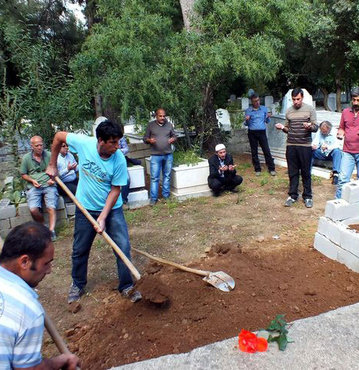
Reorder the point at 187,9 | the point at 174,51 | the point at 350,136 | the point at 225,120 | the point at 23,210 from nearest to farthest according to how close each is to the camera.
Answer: the point at 350,136
the point at 23,210
the point at 174,51
the point at 187,9
the point at 225,120

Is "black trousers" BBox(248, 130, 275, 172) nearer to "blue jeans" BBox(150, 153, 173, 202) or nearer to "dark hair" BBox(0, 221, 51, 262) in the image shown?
"blue jeans" BBox(150, 153, 173, 202)

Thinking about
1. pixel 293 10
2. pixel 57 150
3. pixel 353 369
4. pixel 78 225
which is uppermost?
pixel 293 10

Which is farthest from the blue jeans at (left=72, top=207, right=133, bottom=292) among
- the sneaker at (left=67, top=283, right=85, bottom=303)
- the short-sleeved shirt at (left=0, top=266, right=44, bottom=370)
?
the short-sleeved shirt at (left=0, top=266, right=44, bottom=370)

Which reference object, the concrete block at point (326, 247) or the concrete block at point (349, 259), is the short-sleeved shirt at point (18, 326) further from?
the concrete block at point (326, 247)


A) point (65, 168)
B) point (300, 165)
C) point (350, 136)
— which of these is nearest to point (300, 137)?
point (300, 165)

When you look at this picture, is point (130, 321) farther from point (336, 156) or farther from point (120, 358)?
point (336, 156)

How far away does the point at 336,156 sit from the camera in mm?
6910

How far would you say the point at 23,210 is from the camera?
5445 mm

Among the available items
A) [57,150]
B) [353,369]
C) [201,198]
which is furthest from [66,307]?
[201,198]

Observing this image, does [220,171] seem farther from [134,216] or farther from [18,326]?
[18,326]

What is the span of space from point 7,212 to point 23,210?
0.22m

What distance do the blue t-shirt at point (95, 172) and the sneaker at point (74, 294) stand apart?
33.7 inches

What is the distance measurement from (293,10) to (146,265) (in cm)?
617

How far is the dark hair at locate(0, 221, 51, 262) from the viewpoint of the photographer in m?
1.58
